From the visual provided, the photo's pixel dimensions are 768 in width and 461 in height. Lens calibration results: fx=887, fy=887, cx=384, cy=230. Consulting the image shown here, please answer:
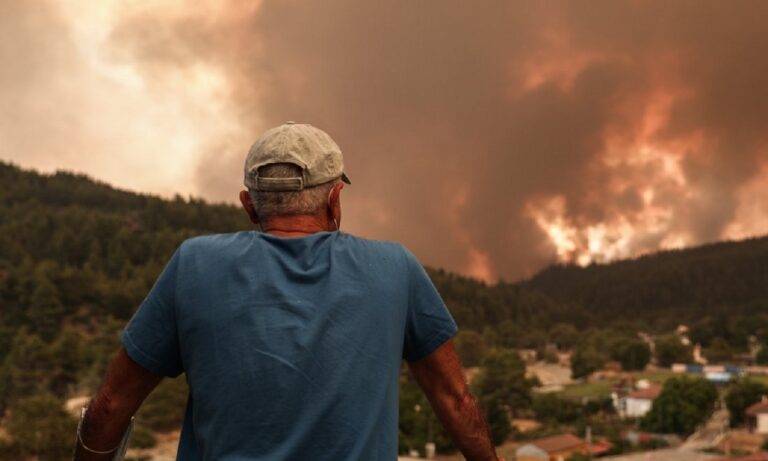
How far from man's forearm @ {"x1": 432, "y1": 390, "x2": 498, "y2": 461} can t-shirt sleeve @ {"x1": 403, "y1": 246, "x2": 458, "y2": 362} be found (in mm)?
114

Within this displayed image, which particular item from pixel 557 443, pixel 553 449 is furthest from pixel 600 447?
pixel 553 449

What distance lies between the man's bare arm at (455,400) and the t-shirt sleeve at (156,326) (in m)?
0.44

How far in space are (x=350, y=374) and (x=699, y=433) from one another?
2526 inches

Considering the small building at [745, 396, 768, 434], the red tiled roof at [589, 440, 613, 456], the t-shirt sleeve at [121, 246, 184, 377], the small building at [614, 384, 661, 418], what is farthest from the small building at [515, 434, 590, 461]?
the t-shirt sleeve at [121, 246, 184, 377]

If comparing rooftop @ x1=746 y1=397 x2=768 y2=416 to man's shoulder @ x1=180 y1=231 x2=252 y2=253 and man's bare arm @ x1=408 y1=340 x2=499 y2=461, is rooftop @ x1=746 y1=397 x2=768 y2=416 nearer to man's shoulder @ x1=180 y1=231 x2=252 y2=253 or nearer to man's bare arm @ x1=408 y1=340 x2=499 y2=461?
man's bare arm @ x1=408 y1=340 x2=499 y2=461

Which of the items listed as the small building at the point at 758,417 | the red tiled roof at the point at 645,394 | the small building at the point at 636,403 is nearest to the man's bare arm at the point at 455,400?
the small building at the point at 758,417

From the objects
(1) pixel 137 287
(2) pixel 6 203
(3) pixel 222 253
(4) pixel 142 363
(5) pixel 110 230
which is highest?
(2) pixel 6 203

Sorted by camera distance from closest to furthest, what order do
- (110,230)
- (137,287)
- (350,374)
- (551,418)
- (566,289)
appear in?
(350,374), (551,418), (137,287), (110,230), (566,289)

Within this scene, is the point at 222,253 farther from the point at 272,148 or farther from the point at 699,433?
the point at 699,433

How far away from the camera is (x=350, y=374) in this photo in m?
1.48

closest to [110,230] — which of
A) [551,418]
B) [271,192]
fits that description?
[551,418]

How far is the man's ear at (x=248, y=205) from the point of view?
5.60ft

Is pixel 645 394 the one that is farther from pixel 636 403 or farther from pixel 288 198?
pixel 288 198

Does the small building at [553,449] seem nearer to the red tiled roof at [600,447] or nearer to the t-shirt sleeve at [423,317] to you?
the red tiled roof at [600,447]
